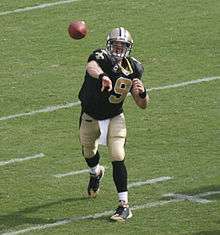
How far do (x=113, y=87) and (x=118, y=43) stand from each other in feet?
1.42

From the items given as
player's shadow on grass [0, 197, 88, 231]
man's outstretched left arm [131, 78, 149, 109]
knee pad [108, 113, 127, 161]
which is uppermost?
man's outstretched left arm [131, 78, 149, 109]

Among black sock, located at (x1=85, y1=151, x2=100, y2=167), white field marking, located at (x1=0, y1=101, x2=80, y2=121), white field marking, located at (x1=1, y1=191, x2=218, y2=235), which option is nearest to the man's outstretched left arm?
black sock, located at (x1=85, y1=151, x2=100, y2=167)

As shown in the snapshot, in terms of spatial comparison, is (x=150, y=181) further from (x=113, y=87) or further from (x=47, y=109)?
(x=47, y=109)

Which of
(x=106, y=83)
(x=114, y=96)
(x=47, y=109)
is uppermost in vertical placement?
(x=106, y=83)

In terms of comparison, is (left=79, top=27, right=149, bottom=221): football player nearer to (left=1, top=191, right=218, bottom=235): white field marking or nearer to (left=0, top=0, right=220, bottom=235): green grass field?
(left=1, top=191, right=218, bottom=235): white field marking

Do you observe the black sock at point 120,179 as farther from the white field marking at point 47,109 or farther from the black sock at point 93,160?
the white field marking at point 47,109

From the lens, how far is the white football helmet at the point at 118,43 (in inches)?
375

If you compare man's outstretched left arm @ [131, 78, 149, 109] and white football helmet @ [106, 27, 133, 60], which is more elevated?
white football helmet @ [106, 27, 133, 60]

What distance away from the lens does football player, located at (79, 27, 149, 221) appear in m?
9.50

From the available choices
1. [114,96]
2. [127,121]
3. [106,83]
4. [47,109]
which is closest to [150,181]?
[114,96]

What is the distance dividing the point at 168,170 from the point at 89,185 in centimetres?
109

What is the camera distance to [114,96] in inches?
381

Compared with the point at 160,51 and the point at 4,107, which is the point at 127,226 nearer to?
the point at 4,107

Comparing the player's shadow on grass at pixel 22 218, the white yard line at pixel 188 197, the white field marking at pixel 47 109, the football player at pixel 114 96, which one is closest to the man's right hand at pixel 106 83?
the football player at pixel 114 96
